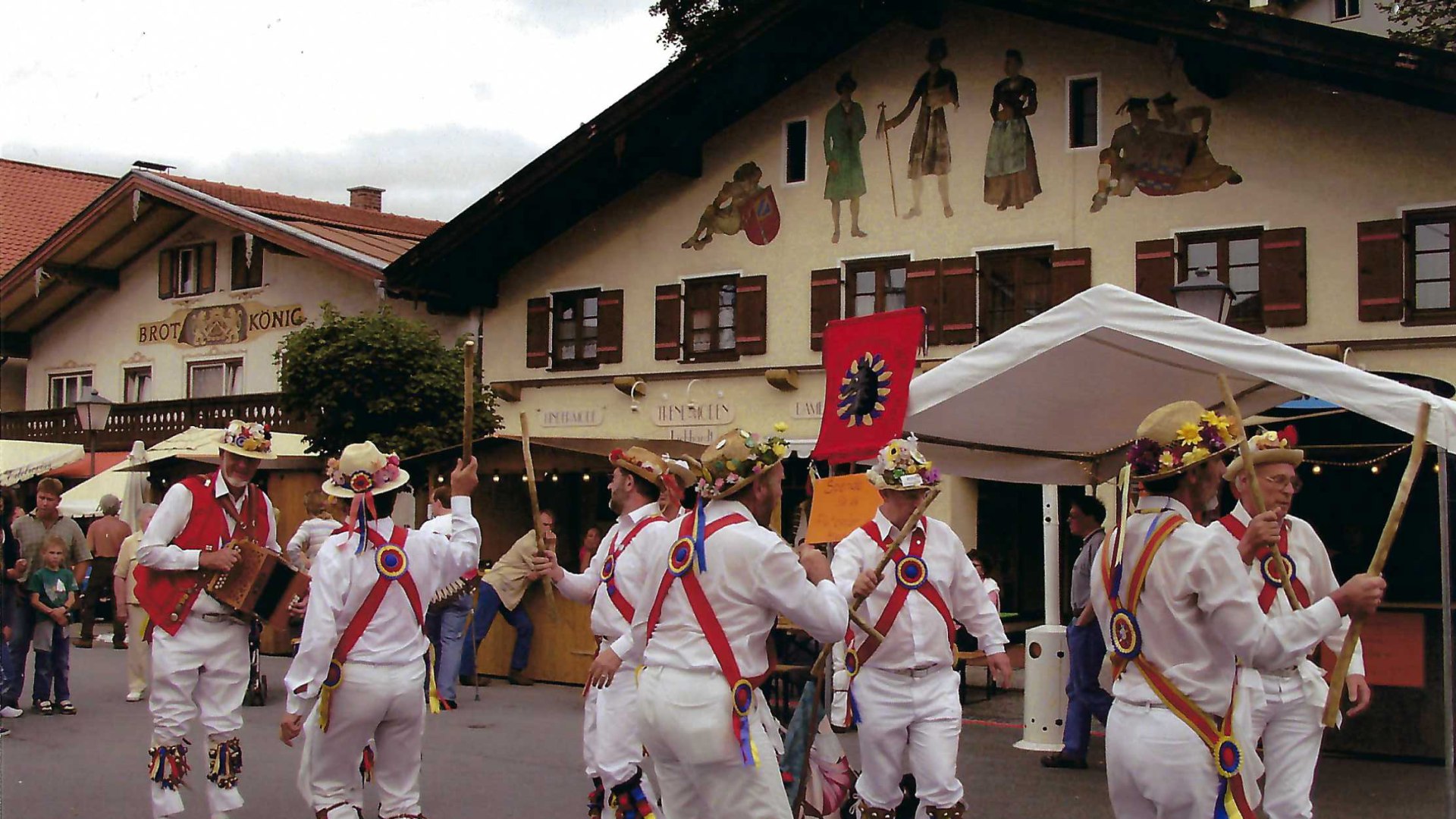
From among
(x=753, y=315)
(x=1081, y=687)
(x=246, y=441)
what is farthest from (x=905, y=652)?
(x=753, y=315)

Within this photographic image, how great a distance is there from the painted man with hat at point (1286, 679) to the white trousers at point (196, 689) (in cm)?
514

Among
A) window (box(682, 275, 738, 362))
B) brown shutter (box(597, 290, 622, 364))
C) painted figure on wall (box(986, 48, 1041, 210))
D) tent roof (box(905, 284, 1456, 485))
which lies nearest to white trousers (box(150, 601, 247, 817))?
tent roof (box(905, 284, 1456, 485))

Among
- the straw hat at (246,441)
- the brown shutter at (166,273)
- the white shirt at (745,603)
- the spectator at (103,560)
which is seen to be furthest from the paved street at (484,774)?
the brown shutter at (166,273)

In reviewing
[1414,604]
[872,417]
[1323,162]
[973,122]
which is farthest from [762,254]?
[872,417]

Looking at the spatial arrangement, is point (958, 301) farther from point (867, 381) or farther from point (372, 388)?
point (867, 381)

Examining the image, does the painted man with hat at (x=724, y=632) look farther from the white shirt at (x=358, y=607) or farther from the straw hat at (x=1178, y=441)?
the white shirt at (x=358, y=607)

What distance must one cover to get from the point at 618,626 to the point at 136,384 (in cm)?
2697

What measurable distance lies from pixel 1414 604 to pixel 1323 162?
7903mm

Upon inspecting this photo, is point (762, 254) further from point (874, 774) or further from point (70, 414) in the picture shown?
point (70, 414)

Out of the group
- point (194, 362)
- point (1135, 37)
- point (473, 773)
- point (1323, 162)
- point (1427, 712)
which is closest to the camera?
point (473, 773)

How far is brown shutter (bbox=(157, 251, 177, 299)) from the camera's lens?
3086 cm

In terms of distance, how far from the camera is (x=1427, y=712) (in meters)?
11.3

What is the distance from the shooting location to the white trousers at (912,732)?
6891 mm

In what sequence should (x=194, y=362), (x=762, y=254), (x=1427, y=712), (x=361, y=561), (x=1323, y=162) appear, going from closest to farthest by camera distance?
(x=361, y=561) → (x=1427, y=712) → (x=1323, y=162) → (x=762, y=254) → (x=194, y=362)
